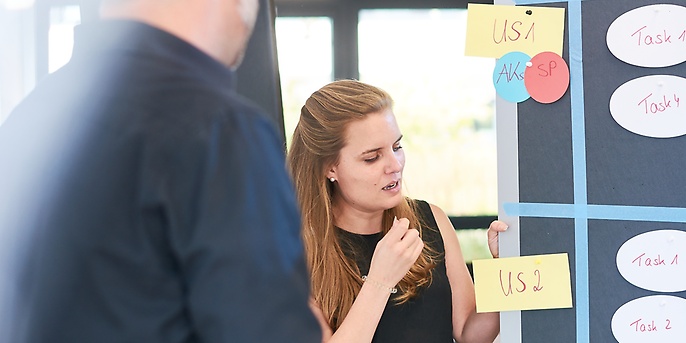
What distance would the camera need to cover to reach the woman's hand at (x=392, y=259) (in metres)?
1.38

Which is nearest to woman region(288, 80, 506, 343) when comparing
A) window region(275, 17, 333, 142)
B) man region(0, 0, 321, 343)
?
man region(0, 0, 321, 343)

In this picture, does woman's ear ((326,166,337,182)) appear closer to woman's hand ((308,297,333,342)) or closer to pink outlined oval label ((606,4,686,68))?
woman's hand ((308,297,333,342))

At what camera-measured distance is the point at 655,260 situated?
112 cm

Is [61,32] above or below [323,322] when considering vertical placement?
above

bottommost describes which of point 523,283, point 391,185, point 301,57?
point 523,283

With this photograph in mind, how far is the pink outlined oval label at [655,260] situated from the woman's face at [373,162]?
0.47 m

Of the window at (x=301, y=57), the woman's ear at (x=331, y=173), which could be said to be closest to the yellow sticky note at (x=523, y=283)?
the woman's ear at (x=331, y=173)

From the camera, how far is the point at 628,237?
1.13 metres

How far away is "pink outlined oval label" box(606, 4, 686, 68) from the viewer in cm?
110

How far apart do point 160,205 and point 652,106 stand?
0.80 m

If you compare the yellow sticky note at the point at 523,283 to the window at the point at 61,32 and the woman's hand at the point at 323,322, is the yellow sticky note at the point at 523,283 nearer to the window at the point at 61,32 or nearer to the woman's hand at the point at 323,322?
the woman's hand at the point at 323,322

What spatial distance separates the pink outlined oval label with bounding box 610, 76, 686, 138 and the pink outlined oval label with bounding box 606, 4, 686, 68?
0.03 metres

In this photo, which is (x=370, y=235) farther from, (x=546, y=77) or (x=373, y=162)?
(x=546, y=77)

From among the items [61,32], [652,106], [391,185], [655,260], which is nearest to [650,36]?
[652,106]
